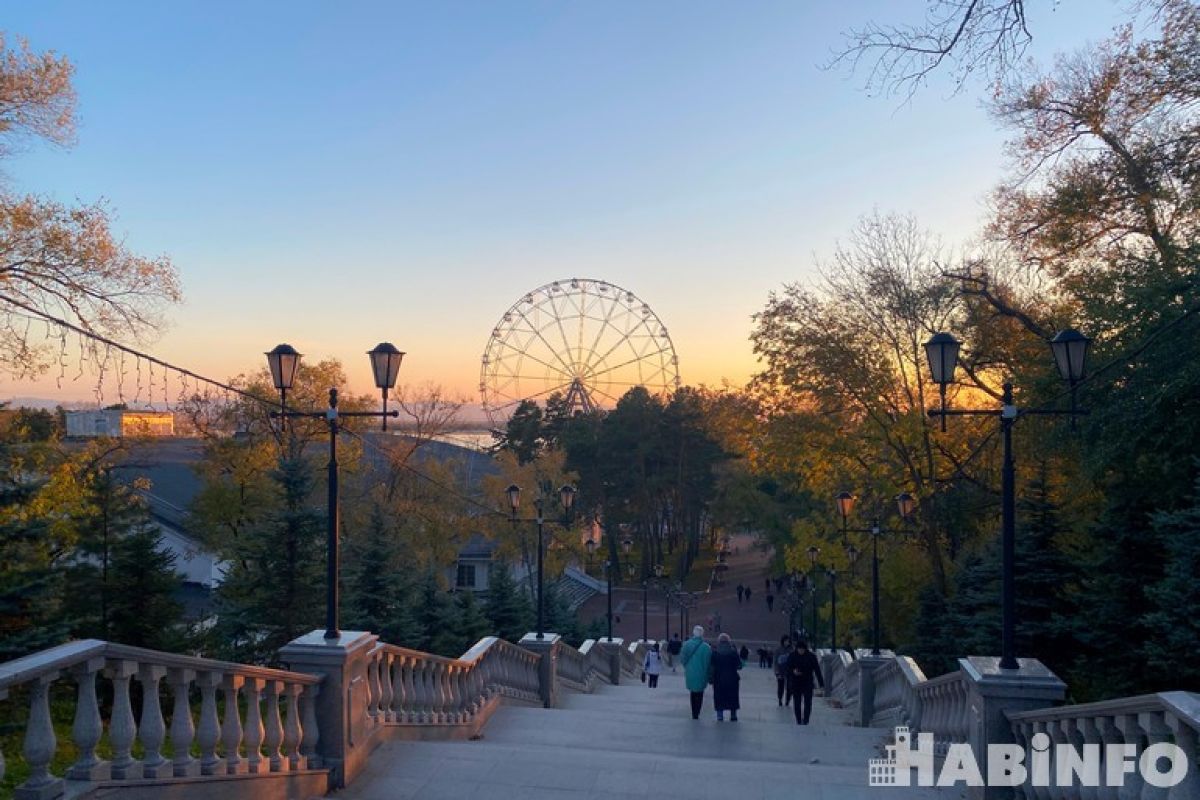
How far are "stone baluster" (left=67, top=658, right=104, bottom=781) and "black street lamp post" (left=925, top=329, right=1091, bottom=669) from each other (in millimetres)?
6023

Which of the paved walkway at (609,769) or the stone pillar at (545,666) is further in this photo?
the stone pillar at (545,666)

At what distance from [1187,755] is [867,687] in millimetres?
10931

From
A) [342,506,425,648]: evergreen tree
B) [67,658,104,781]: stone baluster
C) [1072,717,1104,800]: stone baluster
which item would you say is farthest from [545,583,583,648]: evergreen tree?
[67,658,104,781]: stone baluster

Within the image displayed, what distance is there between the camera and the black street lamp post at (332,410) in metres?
7.53

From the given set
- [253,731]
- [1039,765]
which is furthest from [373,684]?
[1039,765]

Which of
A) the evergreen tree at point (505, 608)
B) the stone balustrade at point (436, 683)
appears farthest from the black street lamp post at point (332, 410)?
the evergreen tree at point (505, 608)

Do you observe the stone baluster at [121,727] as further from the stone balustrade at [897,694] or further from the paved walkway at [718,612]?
the paved walkway at [718,612]

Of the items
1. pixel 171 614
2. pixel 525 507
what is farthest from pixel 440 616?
pixel 525 507

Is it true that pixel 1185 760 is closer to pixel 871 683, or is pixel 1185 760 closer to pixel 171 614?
pixel 871 683

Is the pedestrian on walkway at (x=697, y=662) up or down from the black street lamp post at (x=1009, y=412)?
down

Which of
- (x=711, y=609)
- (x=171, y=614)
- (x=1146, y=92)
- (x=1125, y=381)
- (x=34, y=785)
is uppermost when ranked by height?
(x=1146, y=92)

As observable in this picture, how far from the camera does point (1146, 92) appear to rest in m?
14.3

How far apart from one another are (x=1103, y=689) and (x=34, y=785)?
13.0m

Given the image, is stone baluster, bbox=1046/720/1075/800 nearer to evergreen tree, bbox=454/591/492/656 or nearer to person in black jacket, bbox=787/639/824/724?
person in black jacket, bbox=787/639/824/724
